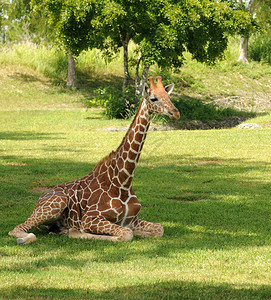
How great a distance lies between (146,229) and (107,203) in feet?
2.36

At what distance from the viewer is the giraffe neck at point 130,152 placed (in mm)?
6828

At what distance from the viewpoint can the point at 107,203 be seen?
7.06 meters

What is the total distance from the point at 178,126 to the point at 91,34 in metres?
6.57

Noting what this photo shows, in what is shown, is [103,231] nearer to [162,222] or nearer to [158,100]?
[162,222]

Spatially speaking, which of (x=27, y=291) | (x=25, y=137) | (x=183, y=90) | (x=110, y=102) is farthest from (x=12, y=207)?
(x=183, y=90)

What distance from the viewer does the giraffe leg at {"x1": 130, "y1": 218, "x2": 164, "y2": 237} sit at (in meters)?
7.24

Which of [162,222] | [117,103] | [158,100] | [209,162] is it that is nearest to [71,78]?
[117,103]

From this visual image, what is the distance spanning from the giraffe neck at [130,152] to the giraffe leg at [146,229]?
25.5 inches

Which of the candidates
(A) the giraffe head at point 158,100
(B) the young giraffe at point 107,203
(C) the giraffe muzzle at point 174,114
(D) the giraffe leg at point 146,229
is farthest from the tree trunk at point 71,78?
(C) the giraffe muzzle at point 174,114

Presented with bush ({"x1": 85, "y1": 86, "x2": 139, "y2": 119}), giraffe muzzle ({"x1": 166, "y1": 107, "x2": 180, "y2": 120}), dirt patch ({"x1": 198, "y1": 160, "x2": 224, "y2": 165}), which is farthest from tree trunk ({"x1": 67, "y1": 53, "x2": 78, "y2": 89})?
giraffe muzzle ({"x1": 166, "y1": 107, "x2": 180, "y2": 120})

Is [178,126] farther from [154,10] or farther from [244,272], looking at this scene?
[244,272]

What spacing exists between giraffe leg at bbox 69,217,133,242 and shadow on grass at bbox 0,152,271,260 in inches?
5.7

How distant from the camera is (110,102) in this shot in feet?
83.6

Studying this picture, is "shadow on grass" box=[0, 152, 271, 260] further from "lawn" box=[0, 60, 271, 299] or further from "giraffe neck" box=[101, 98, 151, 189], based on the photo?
"giraffe neck" box=[101, 98, 151, 189]
